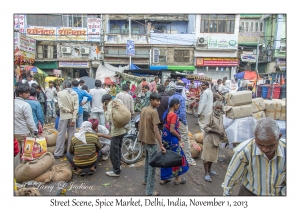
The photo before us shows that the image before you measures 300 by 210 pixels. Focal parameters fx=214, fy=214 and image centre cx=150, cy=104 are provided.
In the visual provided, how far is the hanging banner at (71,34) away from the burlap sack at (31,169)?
60.3 ft

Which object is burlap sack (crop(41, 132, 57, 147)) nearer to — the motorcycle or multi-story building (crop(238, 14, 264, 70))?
the motorcycle

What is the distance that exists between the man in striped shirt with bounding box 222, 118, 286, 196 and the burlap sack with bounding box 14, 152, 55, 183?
321 cm

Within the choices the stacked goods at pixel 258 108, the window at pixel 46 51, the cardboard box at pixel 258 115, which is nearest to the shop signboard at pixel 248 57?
the stacked goods at pixel 258 108

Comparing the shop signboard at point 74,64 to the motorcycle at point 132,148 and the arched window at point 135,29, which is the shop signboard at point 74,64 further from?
the motorcycle at point 132,148

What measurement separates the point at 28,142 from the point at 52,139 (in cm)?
169

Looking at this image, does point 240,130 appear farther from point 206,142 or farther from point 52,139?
point 52,139

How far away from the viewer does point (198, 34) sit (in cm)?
2105

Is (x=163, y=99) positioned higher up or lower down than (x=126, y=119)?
higher up

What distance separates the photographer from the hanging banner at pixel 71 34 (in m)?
19.9

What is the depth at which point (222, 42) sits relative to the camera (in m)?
20.9

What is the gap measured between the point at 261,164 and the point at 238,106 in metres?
3.16

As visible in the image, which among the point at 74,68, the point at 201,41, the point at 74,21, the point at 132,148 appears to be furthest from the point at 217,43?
the point at 132,148

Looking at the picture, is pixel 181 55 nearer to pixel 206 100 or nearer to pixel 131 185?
pixel 206 100
